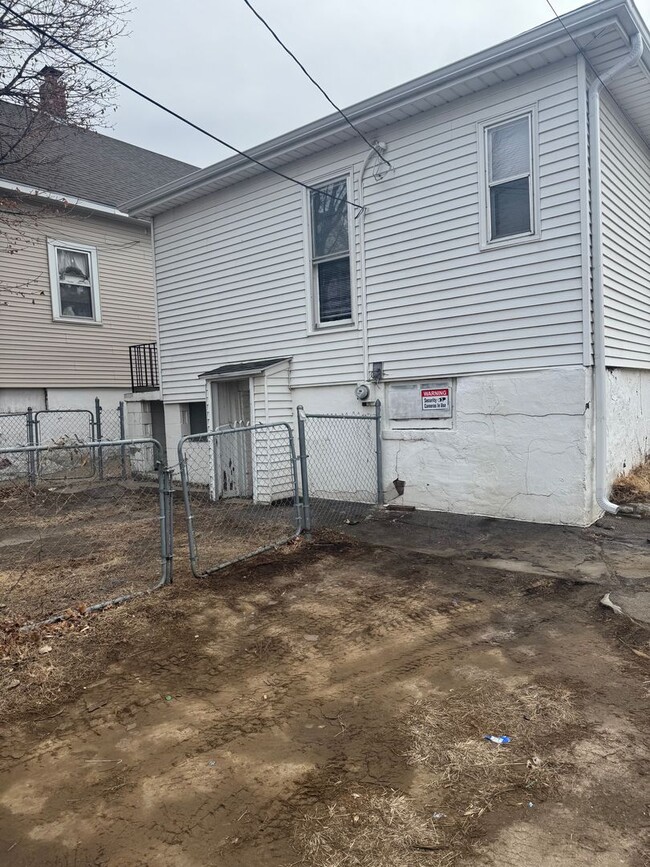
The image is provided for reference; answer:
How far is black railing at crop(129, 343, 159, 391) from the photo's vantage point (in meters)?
13.5

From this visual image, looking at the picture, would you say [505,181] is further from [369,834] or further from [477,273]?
[369,834]

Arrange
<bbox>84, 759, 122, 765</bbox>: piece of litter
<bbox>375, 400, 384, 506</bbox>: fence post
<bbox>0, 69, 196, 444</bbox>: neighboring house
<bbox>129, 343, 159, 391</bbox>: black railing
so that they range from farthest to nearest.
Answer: <bbox>129, 343, 159, 391</bbox>: black railing → <bbox>0, 69, 196, 444</bbox>: neighboring house → <bbox>375, 400, 384, 506</bbox>: fence post → <bbox>84, 759, 122, 765</bbox>: piece of litter

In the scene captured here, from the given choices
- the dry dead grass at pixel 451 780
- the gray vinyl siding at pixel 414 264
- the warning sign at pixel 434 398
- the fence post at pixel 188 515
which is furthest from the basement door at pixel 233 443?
the dry dead grass at pixel 451 780

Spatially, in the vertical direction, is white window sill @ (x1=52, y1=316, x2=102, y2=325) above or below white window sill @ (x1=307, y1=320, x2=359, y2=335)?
above

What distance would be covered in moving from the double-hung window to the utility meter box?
1462 mm

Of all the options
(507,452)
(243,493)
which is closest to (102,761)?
(507,452)

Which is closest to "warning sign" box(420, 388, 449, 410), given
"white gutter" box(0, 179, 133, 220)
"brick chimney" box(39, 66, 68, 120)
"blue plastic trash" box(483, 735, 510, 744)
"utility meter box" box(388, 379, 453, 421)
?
"utility meter box" box(388, 379, 453, 421)

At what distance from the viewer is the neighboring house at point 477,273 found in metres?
6.40

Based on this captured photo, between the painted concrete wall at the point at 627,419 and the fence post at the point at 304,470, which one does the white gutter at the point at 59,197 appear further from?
the painted concrete wall at the point at 627,419

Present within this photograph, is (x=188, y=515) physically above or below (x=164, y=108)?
below

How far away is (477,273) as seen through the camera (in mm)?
7141

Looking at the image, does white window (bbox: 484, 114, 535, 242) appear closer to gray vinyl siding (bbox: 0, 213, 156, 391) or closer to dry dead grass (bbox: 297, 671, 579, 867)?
dry dead grass (bbox: 297, 671, 579, 867)

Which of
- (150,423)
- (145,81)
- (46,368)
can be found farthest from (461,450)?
(46,368)

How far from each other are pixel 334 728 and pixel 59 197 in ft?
44.3
